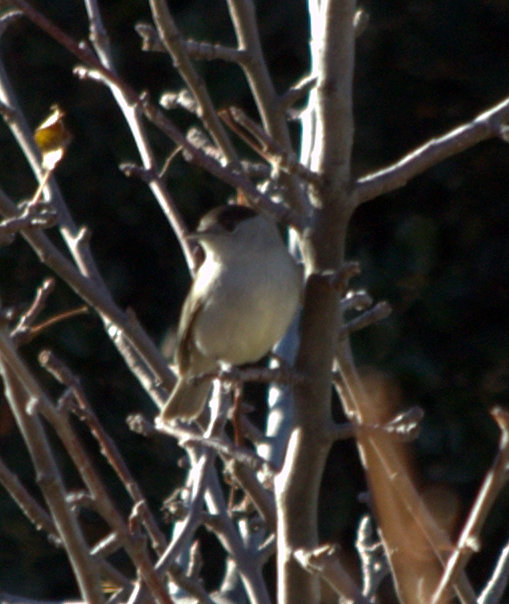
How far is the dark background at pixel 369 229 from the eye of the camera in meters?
4.37

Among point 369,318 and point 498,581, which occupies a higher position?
point 369,318

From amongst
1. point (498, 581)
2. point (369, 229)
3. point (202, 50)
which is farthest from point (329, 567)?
point (369, 229)

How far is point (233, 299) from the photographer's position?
3.11 m

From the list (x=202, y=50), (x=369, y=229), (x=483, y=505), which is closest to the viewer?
(x=483, y=505)

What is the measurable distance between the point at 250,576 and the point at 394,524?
53 cm

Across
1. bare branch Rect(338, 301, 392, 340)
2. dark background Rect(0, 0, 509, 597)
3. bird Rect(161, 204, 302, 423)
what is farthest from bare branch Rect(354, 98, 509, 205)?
dark background Rect(0, 0, 509, 597)

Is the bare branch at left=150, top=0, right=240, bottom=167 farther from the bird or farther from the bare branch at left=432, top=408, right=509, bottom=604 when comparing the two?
the bare branch at left=432, top=408, right=509, bottom=604

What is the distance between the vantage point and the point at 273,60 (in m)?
4.71

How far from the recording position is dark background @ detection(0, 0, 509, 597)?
4371 mm

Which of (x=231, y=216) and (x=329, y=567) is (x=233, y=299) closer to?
(x=231, y=216)

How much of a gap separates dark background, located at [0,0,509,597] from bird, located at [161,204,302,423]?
1032mm

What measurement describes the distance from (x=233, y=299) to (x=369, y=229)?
1.76 m

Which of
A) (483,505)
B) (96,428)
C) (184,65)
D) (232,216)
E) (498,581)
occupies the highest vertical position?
(184,65)

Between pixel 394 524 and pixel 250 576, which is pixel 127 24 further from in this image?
pixel 394 524
